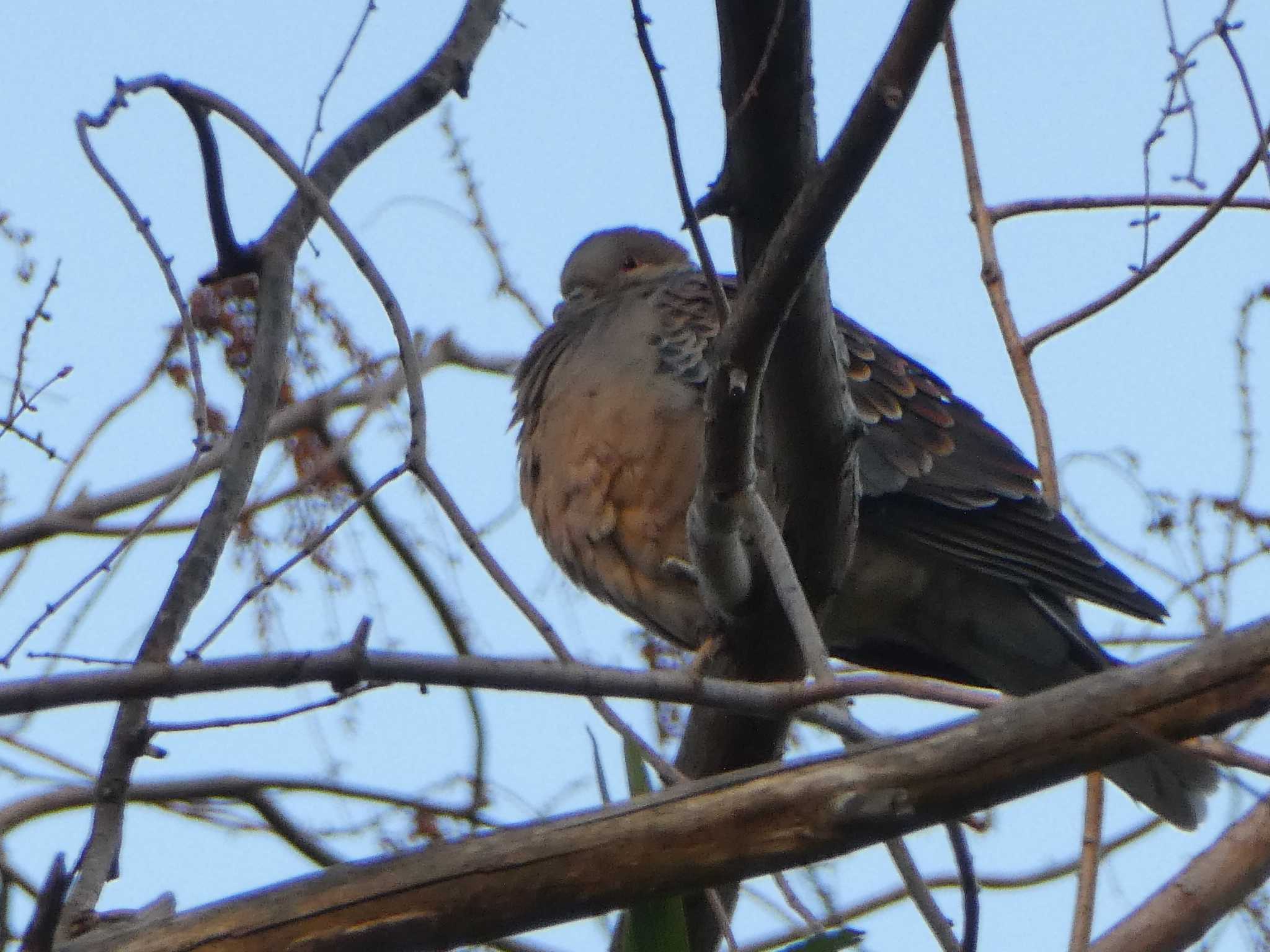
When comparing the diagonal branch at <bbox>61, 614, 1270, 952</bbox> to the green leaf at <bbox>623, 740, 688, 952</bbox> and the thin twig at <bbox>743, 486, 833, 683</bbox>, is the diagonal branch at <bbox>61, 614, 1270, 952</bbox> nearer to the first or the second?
the thin twig at <bbox>743, 486, 833, 683</bbox>

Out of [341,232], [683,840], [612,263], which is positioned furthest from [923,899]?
[612,263]

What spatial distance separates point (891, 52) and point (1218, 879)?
131 centimetres

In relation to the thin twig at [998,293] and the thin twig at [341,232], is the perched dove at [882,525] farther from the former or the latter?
the thin twig at [341,232]

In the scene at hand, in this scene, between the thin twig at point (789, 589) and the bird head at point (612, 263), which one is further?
the bird head at point (612, 263)

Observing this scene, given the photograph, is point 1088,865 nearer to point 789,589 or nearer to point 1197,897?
point 1197,897

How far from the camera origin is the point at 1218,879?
2.32m

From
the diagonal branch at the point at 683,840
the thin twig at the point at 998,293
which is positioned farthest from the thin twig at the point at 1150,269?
the diagonal branch at the point at 683,840

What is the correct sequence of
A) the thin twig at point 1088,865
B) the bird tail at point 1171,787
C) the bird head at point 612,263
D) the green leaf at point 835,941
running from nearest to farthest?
the green leaf at point 835,941, the thin twig at point 1088,865, the bird tail at point 1171,787, the bird head at point 612,263

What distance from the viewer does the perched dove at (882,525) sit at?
392cm

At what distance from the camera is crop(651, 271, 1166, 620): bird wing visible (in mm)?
3949

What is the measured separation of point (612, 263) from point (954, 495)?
1.48 meters

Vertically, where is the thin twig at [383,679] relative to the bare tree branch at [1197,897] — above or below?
above

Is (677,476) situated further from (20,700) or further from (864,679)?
(20,700)

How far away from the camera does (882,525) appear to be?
13.2 feet
